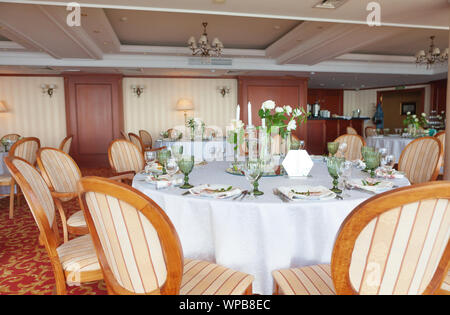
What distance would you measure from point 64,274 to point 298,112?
1.76 meters

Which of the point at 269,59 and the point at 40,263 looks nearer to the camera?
the point at 40,263

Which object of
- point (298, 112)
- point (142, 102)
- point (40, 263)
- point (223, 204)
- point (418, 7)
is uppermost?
point (418, 7)

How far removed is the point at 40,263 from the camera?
268cm

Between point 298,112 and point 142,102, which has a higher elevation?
point 142,102

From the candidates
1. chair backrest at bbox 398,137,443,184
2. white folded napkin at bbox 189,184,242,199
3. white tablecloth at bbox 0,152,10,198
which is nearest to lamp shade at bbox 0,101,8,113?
white tablecloth at bbox 0,152,10,198

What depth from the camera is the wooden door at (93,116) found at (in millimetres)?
8586

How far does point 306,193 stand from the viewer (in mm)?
1607

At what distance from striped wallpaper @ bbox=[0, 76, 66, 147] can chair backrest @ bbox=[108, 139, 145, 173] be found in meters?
6.53

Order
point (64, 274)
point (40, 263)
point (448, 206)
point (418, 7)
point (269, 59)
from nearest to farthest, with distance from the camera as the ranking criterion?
point (448, 206)
point (64, 274)
point (40, 263)
point (418, 7)
point (269, 59)

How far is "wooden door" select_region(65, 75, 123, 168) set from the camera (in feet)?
28.2

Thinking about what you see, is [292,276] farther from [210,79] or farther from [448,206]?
[210,79]

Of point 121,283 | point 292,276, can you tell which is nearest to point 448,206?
point 292,276

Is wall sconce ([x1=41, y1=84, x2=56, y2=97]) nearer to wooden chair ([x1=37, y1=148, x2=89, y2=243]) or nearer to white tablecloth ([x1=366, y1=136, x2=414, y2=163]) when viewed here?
wooden chair ([x1=37, y1=148, x2=89, y2=243])

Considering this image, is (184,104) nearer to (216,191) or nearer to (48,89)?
(48,89)
